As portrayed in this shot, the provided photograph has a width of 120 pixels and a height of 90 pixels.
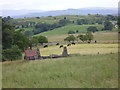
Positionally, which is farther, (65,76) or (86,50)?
(86,50)

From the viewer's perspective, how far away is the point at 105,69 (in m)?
13.5

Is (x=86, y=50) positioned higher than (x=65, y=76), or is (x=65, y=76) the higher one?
(x=65, y=76)

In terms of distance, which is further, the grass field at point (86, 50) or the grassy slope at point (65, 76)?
the grass field at point (86, 50)

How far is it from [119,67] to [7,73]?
7498 mm

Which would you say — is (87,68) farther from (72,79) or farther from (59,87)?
(59,87)

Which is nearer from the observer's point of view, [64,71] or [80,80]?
[80,80]

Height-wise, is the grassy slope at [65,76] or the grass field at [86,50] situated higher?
the grassy slope at [65,76]

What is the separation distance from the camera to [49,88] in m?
10.4

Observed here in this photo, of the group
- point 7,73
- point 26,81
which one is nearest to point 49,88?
point 26,81

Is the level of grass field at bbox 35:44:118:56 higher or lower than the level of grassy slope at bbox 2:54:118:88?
lower

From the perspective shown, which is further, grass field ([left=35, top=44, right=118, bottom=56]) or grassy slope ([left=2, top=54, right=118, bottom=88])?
grass field ([left=35, top=44, right=118, bottom=56])

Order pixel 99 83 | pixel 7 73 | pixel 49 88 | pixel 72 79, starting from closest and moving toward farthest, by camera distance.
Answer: pixel 49 88 → pixel 99 83 → pixel 72 79 → pixel 7 73

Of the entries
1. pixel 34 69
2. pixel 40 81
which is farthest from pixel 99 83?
pixel 34 69

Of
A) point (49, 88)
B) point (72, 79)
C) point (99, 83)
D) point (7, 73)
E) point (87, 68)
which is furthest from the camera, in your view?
point (87, 68)
